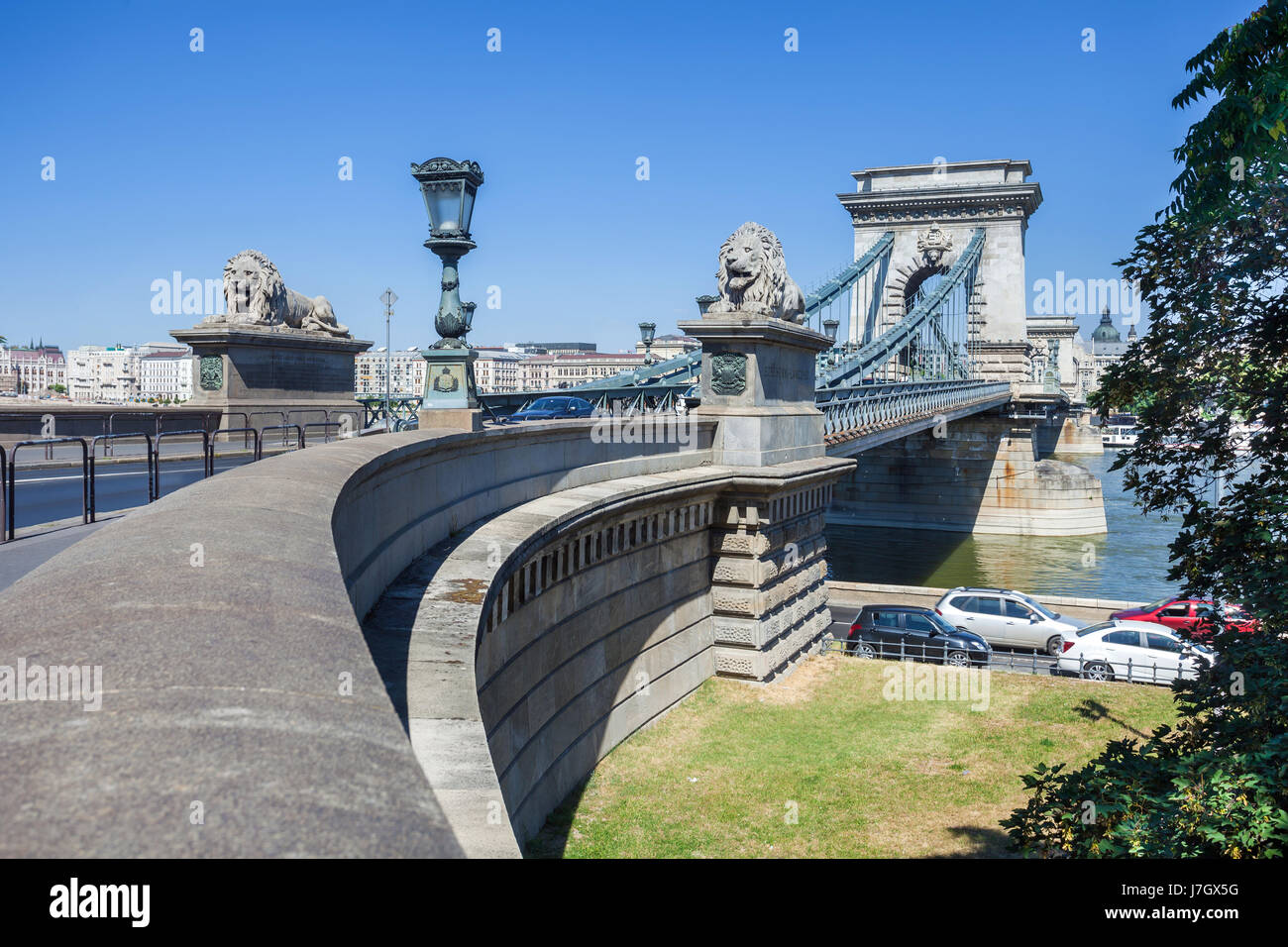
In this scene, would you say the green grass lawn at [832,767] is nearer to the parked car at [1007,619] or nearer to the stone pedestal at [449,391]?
the parked car at [1007,619]

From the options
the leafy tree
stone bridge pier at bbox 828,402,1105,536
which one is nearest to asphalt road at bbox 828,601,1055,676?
the leafy tree

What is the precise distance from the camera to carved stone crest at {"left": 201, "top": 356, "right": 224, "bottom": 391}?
1719cm

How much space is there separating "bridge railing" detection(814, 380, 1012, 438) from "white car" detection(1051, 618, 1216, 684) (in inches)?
247

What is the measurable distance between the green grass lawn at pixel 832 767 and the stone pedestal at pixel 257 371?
332 inches

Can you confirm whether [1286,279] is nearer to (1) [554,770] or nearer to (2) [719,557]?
(1) [554,770]

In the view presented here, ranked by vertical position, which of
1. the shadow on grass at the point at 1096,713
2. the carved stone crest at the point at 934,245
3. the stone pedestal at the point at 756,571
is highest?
the carved stone crest at the point at 934,245

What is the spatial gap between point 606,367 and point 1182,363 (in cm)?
9474

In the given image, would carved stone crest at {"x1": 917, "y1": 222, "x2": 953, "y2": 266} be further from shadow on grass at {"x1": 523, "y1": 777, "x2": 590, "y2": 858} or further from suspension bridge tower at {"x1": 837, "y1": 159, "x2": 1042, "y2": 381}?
shadow on grass at {"x1": 523, "y1": 777, "x2": 590, "y2": 858}

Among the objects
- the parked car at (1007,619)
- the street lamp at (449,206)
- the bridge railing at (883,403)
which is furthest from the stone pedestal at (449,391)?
the parked car at (1007,619)

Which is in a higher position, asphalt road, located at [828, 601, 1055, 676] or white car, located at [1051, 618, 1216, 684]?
white car, located at [1051, 618, 1216, 684]

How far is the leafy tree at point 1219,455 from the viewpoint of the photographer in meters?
5.97
